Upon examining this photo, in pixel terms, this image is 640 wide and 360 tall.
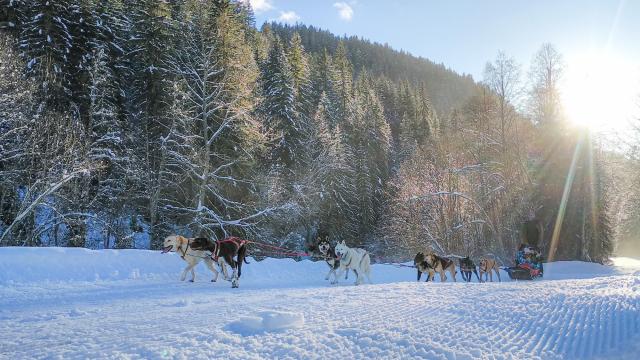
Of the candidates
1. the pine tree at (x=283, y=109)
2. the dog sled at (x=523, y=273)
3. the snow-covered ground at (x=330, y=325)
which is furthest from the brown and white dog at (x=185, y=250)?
the pine tree at (x=283, y=109)

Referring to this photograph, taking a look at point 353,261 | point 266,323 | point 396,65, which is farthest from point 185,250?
point 396,65

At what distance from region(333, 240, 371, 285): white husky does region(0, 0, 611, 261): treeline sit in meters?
4.32

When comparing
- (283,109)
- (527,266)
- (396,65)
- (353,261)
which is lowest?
(527,266)

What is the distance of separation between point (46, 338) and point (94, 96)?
20.4 m

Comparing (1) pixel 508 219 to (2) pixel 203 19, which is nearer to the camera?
(2) pixel 203 19

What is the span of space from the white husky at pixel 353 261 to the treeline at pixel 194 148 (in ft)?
14.2

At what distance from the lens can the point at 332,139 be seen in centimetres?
3588

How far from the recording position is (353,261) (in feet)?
39.8

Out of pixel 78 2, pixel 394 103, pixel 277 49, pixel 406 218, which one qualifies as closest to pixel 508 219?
pixel 406 218

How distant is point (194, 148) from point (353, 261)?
10.5 metres

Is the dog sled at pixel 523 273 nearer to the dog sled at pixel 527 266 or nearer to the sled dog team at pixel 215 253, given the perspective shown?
the dog sled at pixel 527 266

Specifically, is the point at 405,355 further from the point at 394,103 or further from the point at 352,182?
the point at 394,103

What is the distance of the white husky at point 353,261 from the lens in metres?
12.0

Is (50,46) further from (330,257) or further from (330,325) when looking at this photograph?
(330,325)
